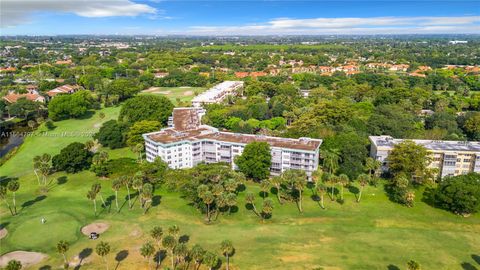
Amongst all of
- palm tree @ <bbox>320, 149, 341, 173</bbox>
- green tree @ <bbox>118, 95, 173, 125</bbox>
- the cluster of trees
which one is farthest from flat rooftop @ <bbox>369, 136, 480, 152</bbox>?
green tree @ <bbox>118, 95, 173, 125</bbox>

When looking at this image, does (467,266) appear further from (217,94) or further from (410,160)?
(217,94)

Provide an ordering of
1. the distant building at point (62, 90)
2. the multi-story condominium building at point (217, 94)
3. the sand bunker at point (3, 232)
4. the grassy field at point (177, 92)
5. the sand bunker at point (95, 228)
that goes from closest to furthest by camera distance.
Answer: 1. the sand bunker at point (3, 232)
2. the sand bunker at point (95, 228)
3. the multi-story condominium building at point (217, 94)
4. the distant building at point (62, 90)
5. the grassy field at point (177, 92)

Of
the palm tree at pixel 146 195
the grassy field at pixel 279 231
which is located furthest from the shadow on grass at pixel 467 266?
the palm tree at pixel 146 195

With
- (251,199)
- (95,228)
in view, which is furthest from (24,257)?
(251,199)

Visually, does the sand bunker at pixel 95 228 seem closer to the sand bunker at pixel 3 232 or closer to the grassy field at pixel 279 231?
the grassy field at pixel 279 231

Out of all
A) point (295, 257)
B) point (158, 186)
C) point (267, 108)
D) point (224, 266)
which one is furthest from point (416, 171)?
point (267, 108)

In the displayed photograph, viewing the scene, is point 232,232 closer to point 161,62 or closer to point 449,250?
point 449,250
